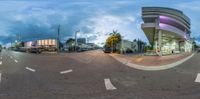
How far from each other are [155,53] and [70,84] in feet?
12.0

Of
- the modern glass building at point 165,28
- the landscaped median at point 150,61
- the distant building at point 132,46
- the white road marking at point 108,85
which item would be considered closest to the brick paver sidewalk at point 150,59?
the landscaped median at point 150,61

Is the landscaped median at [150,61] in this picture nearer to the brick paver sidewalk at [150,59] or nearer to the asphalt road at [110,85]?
the brick paver sidewalk at [150,59]

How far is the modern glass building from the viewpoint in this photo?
52.1 feet

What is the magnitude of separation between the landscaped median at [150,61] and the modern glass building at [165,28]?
0.54 metres

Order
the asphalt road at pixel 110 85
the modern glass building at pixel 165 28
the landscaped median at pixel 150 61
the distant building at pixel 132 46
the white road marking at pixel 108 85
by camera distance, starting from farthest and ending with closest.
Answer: the landscaped median at pixel 150 61, the distant building at pixel 132 46, the modern glass building at pixel 165 28, the white road marking at pixel 108 85, the asphalt road at pixel 110 85

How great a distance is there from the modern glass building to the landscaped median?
54 cm

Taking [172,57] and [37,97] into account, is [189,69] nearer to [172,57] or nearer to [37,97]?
[172,57]

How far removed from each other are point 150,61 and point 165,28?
222 cm

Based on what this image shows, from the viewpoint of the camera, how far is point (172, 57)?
1880 cm

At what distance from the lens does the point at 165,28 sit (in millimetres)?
16766

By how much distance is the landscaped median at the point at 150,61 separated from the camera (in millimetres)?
17475

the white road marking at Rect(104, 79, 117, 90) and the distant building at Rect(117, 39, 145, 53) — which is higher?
the distant building at Rect(117, 39, 145, 53)

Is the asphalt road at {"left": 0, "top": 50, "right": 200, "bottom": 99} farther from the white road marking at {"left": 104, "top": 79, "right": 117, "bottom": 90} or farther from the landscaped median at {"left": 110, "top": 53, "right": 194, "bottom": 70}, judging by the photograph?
the landscaped median at {"left": 110, "top": 53, "right": 194, "bottom": 70}

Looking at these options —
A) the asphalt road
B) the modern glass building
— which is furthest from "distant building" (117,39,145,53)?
the asphalt road
